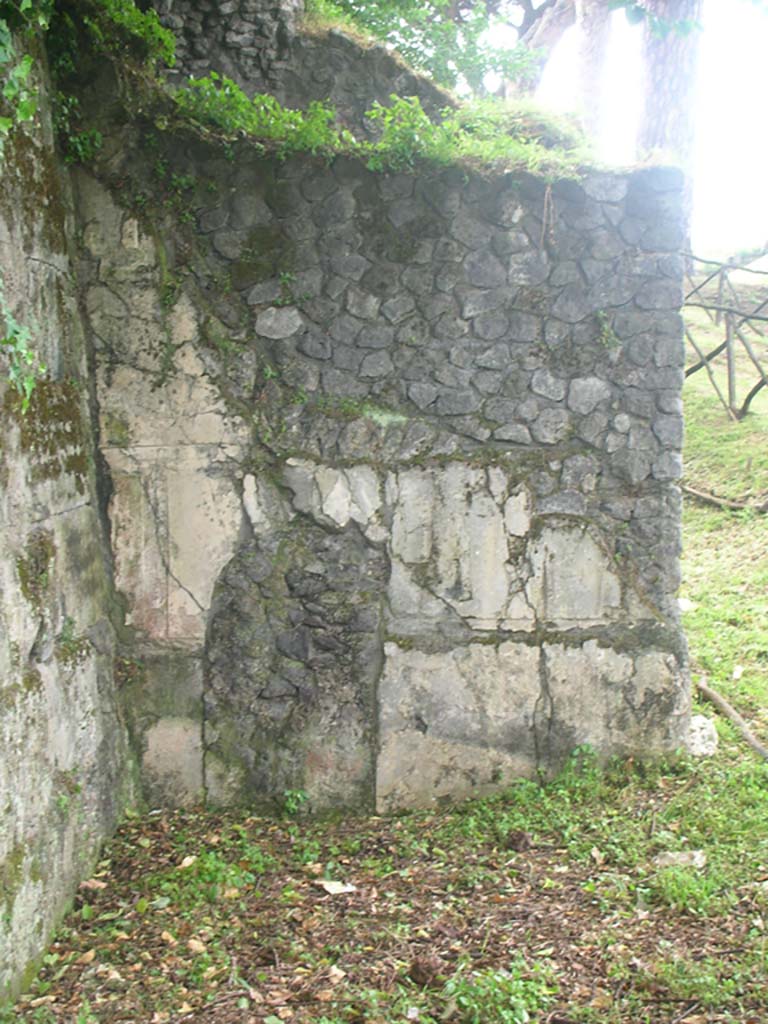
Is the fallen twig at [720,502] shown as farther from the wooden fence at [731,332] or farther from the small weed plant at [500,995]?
the small weed plant at [500,995]

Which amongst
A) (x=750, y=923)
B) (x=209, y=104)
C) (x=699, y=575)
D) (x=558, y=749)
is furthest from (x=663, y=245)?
(x=699, y=575)

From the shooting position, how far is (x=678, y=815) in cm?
379

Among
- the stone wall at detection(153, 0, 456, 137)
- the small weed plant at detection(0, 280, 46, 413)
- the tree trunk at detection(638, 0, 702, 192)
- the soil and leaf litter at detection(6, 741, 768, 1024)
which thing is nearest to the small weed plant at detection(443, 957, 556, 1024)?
the soil and leaf litter at detection(6, 741, 768, 1024)

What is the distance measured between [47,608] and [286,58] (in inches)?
177

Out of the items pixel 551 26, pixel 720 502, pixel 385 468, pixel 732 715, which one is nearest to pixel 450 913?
pixel 385 468

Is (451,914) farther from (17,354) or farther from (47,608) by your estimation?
(17,354)

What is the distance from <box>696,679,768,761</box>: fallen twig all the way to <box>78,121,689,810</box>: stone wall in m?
0.70

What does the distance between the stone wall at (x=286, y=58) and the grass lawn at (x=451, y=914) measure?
4.54 m

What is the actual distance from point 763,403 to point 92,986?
890 centimetres

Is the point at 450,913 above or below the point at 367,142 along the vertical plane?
below

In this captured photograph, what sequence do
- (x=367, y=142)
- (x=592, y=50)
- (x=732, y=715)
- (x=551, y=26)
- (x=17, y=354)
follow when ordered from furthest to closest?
(x=551, y=26) < (x=592, y=50) < (x=732, y=715) < (x=367, y=142) < (x=17, y=354)

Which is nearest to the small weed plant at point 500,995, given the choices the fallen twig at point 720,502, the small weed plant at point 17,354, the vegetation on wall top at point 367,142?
the small weed plant at point 17,354

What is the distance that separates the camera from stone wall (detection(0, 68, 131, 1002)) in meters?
2.80

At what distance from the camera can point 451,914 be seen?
3.20 metres
